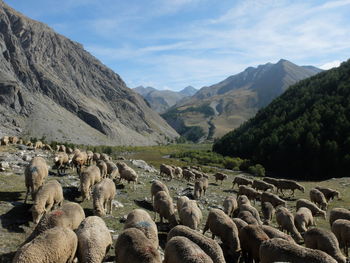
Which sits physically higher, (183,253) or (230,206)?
(183,253)

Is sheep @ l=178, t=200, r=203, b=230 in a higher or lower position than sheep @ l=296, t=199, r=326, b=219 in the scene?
higher

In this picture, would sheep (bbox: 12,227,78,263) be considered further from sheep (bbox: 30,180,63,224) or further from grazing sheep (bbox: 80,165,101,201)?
grazing sheep (bbox: 80,165,101,201)

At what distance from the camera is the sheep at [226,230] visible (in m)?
16.1

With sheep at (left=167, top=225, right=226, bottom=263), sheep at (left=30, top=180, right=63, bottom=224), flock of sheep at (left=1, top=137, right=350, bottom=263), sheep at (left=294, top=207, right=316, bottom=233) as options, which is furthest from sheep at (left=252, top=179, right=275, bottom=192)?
sheep at (left=30, top=180, right=63, bottom=224)

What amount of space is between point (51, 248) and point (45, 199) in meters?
6.02

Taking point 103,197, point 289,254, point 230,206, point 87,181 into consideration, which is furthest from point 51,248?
point 230,206

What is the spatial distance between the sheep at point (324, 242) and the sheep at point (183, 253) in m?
7.21

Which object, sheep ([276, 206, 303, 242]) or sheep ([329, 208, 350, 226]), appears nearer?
sheep ([276, 206, 303, 242])

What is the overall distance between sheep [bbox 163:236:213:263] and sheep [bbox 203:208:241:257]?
4460mm

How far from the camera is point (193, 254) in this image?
1172 centimetres

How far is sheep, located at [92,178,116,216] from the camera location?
59.4 ft

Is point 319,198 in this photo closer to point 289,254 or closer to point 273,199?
point 273,199

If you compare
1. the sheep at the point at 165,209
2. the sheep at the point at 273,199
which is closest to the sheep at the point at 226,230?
the sheep at the point at 165,209

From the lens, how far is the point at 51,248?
1095 cm
